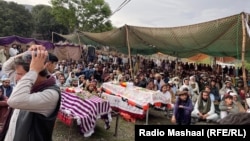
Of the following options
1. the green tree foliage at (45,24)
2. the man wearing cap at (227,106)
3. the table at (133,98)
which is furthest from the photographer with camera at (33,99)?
the green tree foliage at (45,24)

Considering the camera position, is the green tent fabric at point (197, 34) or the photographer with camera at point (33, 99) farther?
the green tent fabric at point (197, 34)

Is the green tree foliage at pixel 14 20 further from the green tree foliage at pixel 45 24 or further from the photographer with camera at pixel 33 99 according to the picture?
the photographer with camera at pixel 33 99

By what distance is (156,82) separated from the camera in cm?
1122

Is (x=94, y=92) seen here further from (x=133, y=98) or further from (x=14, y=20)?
(x=14, y=20)

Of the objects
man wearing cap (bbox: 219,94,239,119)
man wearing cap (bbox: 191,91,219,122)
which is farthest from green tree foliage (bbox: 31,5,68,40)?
man wearing cap (bbox: 219,94,239,119)

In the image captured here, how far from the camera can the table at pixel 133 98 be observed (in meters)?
7.89

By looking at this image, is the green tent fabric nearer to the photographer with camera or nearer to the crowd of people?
the crowd of people

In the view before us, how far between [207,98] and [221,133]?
292 inches

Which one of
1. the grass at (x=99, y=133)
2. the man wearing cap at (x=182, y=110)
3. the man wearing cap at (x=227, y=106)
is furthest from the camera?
the man wearing cap at (x=227, y=106)

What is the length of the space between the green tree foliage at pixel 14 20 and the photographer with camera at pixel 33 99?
4288cm

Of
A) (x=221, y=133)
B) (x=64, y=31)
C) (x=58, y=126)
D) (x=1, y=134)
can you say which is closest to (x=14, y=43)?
(x=58, y=126)

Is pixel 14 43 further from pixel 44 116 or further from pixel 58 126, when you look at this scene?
pixel 44 116

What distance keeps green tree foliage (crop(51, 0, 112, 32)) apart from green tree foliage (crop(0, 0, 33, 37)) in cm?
825

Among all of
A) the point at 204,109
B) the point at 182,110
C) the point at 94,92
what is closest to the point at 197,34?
the point at 204,109
